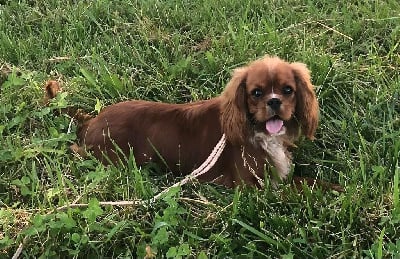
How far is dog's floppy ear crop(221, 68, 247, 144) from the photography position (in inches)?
120

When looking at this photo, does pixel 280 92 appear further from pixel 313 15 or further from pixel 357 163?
pixel 313 15

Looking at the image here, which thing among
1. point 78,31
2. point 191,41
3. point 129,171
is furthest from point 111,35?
point 129,171

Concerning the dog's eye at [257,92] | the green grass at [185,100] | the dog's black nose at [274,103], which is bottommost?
the green grass at [185,100]

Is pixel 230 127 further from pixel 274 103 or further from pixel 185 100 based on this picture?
pixel 185 100

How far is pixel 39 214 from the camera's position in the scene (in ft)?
9.60

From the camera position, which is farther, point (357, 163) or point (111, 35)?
point (111, 35)

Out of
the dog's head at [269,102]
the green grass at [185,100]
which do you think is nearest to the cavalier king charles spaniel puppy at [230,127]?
the dog's head at [269,102]

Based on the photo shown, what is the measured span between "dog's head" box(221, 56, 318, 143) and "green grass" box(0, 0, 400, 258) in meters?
0.26

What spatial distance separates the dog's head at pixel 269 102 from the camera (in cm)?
300

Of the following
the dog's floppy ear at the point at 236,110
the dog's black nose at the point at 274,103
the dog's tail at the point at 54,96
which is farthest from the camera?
the dog's tail at the point at 54,96

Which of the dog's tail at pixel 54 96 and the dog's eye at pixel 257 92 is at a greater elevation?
the dog's eye at pixel 257 92

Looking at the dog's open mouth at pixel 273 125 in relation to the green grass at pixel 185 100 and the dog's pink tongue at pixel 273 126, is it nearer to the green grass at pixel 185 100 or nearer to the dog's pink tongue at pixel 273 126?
the dog's pink tongue at pixel 273 126

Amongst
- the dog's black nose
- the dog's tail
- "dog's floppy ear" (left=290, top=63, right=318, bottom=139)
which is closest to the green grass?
the dog's tail

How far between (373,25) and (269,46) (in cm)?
75
